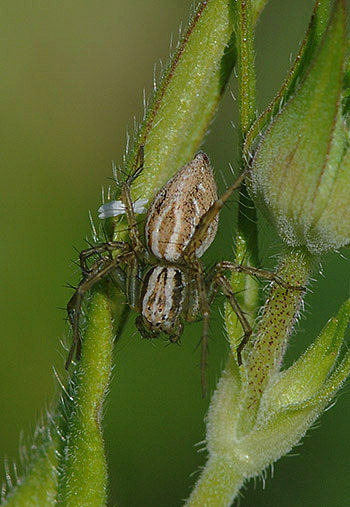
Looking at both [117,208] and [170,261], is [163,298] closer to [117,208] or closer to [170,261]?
[170,261]

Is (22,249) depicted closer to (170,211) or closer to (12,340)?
(12,340)

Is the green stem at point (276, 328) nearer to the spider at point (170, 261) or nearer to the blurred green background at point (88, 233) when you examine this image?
the spider at point (170, 261)

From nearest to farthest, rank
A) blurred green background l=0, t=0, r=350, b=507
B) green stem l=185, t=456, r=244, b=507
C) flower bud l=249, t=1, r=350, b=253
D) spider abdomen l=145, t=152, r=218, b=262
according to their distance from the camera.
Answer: flower bud l=249, t=1, r=350, b=253, green stem l=185, t=456, r=244, b=507, spider abdomen l=145, t=152, r=218, b=262, blurred green background l=0, t=0, r=350, b=507

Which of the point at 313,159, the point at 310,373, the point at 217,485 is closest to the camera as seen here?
the point at 313,159

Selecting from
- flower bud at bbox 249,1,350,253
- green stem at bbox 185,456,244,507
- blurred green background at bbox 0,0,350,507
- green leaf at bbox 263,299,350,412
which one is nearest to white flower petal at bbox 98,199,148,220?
flower bud at bbox 249,1,350,253

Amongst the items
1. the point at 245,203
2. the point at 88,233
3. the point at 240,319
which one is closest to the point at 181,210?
the point at 245,203

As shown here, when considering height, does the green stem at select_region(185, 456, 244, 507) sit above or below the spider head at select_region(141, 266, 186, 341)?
below

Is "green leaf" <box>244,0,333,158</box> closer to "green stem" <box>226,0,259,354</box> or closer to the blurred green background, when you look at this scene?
"green stem" <box>226,0,259,354</box>

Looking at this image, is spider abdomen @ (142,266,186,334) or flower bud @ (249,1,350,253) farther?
spider abdomen @ (142,266,186,334)
